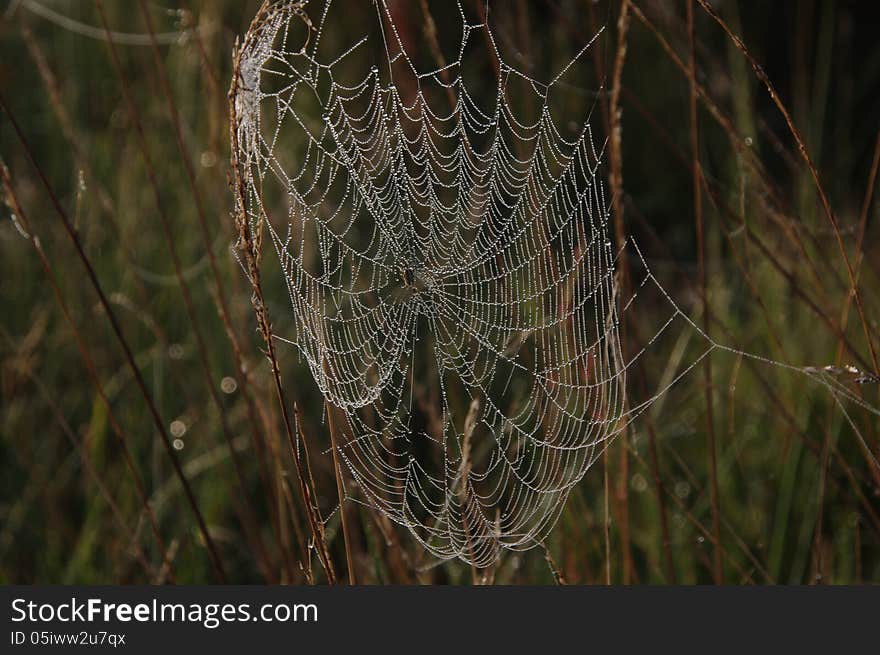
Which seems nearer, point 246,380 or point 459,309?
point 246,380

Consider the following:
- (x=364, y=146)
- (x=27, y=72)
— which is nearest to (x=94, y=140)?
(x=27, y=72)

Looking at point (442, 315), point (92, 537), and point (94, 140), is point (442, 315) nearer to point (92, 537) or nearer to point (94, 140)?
point (92, 537)

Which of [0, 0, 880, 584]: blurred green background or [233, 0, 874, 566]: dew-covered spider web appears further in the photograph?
[233, 0, 874, 566]: dew-covered spider web

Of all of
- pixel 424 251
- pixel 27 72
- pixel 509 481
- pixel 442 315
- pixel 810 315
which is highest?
pixel 27 72

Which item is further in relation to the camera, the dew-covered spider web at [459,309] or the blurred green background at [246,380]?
the dew-covered spider web at [459,309]
